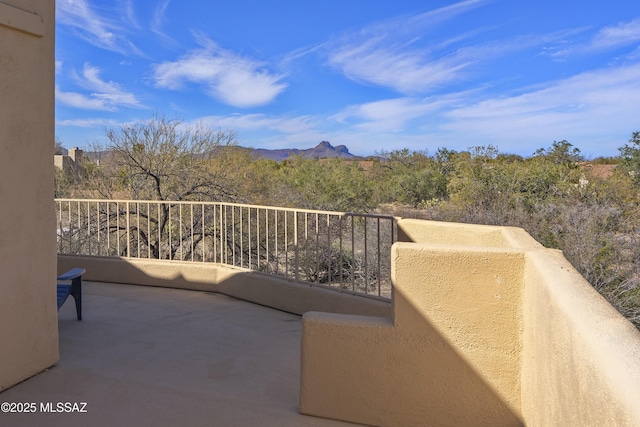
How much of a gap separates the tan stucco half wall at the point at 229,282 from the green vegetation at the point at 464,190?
13.5ft

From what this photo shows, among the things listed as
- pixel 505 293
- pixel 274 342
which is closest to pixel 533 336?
pixel 505 293

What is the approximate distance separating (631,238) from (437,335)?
269 inches

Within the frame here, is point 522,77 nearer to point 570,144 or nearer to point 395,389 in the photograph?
point 570,144

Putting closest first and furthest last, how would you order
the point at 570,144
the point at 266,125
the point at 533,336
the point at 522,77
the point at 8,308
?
the point at 533,336 → the point at 8,308 → the point at 570,144 → the point at 522,77 → the point at 266,125

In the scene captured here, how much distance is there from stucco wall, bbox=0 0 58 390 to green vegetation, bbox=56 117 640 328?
693 cm

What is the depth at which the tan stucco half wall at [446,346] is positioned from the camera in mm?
2336

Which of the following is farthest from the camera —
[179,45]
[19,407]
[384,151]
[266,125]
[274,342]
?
[266,125]

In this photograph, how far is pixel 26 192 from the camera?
134 inches

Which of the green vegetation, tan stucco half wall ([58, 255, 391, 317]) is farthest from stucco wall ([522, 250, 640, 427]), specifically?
the green vegetation

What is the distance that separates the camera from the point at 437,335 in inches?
104

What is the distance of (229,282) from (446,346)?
425cm

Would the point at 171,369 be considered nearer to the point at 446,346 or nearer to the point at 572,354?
the point at 446,346

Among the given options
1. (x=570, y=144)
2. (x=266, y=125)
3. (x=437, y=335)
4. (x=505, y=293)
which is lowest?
(x=437, y=335)

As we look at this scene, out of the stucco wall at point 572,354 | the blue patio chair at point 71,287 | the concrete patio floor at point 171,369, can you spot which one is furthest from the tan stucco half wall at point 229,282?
the stucco wall at point 572,354
